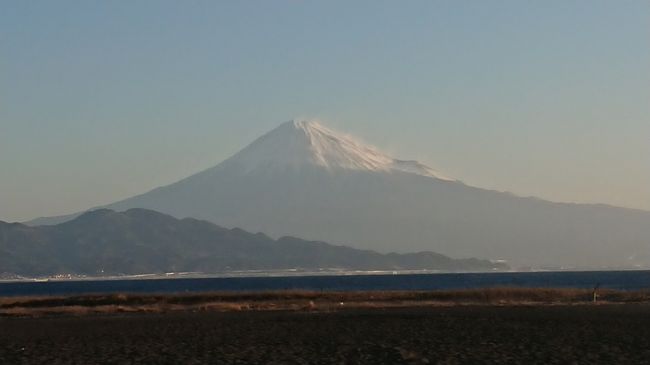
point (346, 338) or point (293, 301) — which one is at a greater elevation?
point (293, 301)

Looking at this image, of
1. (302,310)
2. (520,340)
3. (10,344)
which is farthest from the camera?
(302,310)

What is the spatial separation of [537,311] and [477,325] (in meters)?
10.2

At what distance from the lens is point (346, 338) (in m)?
33.3

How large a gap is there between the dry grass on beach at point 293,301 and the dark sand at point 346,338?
6.98 meters

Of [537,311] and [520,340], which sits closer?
[520,340]

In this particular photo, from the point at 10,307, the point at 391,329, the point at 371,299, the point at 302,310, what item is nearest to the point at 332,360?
the point at 391,329

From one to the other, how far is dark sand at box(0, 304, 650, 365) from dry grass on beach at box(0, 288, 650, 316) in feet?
22.9

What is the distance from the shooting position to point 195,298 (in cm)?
6631

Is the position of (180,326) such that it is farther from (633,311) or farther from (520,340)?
(633,311)

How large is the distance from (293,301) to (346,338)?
29.2 m

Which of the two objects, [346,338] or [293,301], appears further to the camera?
[293,301]

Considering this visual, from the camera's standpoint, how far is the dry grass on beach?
55.9m

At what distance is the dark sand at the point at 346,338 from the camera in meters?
27.8

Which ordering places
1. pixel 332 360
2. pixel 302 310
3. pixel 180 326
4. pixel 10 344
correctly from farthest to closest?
pixel 302 310, pixel 180 326, pixel 10 344, pixel 332 360
